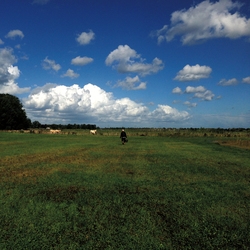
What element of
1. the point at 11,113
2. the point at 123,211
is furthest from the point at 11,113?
the point at 123,211

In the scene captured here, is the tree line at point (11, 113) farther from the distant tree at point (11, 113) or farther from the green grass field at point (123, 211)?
the green grass field at point (123, 211)

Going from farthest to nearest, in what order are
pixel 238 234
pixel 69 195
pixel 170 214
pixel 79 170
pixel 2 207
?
1. pixel 79 170
2. pixel 69 195
3. pixel 2 207
4. pixel 170 214
5. pixel 238 234

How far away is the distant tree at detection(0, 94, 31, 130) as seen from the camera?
74250mm

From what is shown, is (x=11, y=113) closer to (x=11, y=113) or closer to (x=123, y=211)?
(x=11, y=113)

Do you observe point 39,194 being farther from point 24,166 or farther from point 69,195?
point 24,166

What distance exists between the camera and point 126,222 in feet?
16.4

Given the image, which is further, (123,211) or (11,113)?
(11,113)

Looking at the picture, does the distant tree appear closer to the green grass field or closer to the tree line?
the tree line

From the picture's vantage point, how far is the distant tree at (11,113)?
7425cm

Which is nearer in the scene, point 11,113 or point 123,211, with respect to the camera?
point 123,211

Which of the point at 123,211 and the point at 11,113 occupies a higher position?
the point at 11,113

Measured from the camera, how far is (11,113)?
7562 centimetres

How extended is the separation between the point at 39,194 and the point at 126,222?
3850mm

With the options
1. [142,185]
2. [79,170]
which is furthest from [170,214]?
[79,170]
